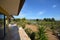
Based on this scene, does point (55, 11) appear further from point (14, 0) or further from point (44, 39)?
point (14, 0)

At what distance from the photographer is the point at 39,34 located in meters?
13.2

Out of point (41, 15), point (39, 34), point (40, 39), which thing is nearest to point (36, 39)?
point (40, 39)

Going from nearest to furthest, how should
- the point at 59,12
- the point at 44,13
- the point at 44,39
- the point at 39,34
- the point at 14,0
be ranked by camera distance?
the point at 14,0 < the point at 44,39 < the point at 39,34 < the point at 59,12 < the point at 44,13

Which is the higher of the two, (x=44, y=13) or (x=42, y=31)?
(x=44, y=13)

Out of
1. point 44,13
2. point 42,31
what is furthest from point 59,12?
point 42,31

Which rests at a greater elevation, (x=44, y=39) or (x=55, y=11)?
(x=55, y=11)

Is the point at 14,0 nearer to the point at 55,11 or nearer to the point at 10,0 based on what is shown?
the point at 10,0

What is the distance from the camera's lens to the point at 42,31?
13.6m

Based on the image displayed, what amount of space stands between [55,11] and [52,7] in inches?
147

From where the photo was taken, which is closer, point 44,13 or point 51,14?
point 51,14

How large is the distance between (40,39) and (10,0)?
266 inches

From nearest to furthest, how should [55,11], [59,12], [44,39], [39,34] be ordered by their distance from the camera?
[44,39], [39,34], [59,12], [55,11]

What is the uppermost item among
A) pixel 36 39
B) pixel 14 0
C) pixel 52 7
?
pixel 52 7

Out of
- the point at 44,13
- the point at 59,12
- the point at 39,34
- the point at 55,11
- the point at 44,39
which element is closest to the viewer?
the point at 44,39
